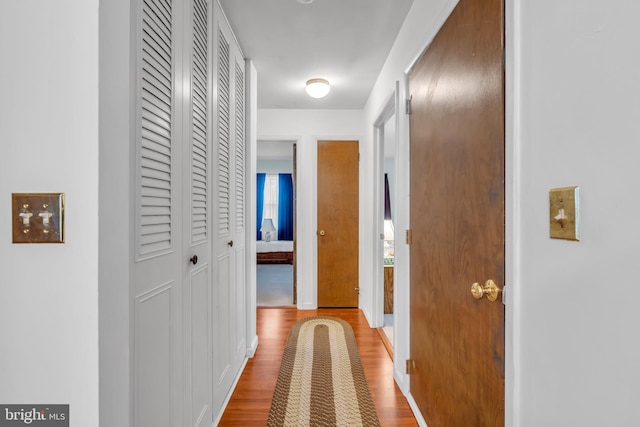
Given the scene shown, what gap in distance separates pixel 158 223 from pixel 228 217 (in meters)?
1.01

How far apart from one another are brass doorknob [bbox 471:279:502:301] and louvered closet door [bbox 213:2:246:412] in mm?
1319

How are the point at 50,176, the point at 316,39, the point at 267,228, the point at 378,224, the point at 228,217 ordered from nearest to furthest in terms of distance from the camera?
the point at 50,176, the point at 228,217, the point at 316,39, the point at 378,224, the point at 267,228

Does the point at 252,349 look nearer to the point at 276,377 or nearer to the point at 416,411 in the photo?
the point at 276,377

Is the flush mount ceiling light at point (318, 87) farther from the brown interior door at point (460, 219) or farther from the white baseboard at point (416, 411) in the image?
the white baseboard at point (416, 411)

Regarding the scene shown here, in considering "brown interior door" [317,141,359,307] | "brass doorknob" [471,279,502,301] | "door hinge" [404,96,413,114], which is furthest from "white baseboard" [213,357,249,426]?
"door hinge" [404,96,413,114]

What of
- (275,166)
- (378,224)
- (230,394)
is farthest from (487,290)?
(275,166)

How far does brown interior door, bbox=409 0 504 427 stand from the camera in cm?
110

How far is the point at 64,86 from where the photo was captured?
877 mm

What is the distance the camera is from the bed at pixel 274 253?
7.11 metres
